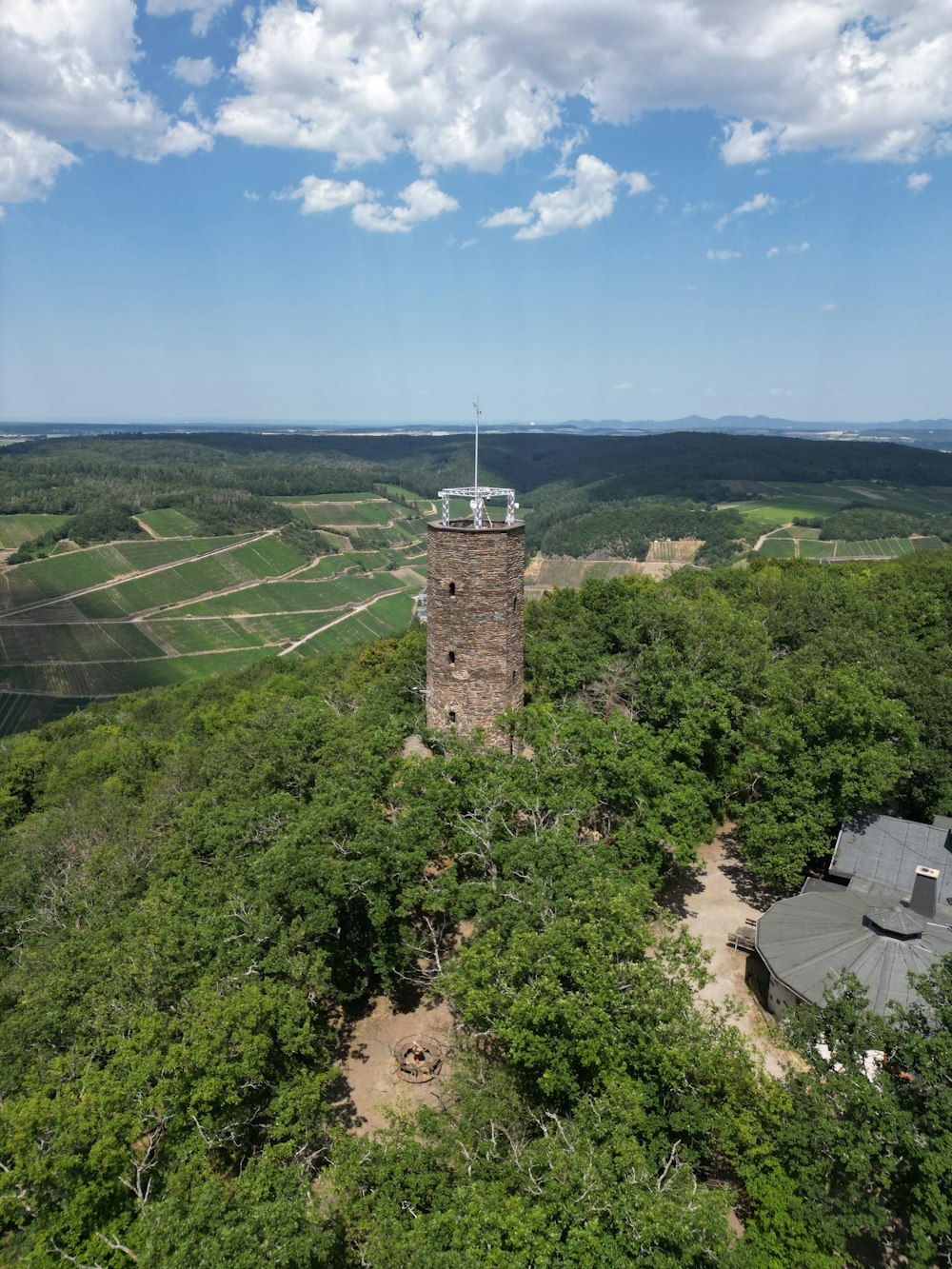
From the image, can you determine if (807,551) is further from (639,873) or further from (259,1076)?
(259,1076)

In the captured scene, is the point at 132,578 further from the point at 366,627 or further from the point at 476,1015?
the point at 476,1015

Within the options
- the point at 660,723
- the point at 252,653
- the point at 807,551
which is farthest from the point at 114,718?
the point at 807,551

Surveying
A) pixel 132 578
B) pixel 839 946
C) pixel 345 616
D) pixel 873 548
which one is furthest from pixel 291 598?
pixel 839 946

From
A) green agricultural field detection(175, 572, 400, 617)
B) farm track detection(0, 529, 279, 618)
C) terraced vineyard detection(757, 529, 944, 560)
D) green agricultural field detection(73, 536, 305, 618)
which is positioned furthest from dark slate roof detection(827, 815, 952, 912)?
farm track detection(0, 529, 279, 618)

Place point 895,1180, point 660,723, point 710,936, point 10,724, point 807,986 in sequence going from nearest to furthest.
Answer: point 895,1180 → point 807,986 → point 710,936 → point 660,723 → point 10,724

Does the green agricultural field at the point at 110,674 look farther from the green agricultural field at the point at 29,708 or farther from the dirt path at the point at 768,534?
the dirt path at the point at 768,534

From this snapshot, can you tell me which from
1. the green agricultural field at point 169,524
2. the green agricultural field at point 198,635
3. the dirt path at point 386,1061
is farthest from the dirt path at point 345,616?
the dirt path at point 386,1061
